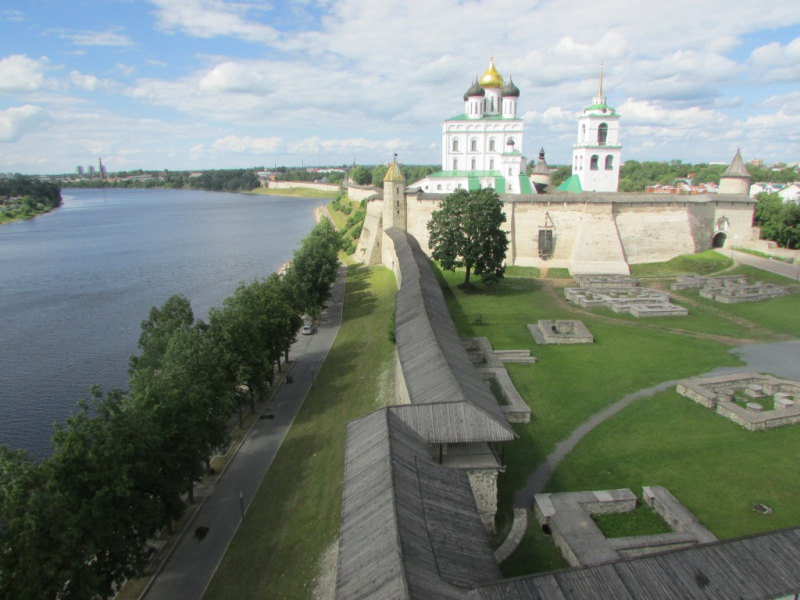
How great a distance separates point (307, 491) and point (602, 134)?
3678 cm

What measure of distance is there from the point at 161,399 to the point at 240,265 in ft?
117

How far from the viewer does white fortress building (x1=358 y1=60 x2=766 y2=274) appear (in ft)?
113

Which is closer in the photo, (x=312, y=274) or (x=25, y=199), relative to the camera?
(x=312, y=274)

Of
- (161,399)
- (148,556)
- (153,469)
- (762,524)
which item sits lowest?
(148,556)

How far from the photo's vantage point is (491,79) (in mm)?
44531

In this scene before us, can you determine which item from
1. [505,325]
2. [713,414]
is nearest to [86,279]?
[505,325]

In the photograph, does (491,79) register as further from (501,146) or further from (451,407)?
(451,407)

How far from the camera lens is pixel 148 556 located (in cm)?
1204

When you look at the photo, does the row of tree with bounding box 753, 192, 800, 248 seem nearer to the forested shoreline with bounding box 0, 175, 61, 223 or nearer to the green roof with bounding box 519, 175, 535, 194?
the green roof with bounding box 519, 175, 535, 194

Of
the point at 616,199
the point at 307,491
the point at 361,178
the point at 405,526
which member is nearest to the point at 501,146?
the point at 616,199

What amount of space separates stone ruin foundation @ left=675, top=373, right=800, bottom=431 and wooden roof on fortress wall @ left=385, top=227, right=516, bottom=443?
673 centimetres

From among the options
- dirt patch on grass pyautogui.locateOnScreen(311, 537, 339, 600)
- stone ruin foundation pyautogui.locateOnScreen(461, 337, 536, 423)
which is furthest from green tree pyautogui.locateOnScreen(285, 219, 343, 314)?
dirt patch on grass pyautogui.locateOnScreen(311, 537, 339, 600)

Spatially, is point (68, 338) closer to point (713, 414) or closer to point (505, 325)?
point (505, 325)

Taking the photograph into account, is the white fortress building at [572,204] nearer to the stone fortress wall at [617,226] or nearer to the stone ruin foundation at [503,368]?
the stone fortress wall at [617,226]
